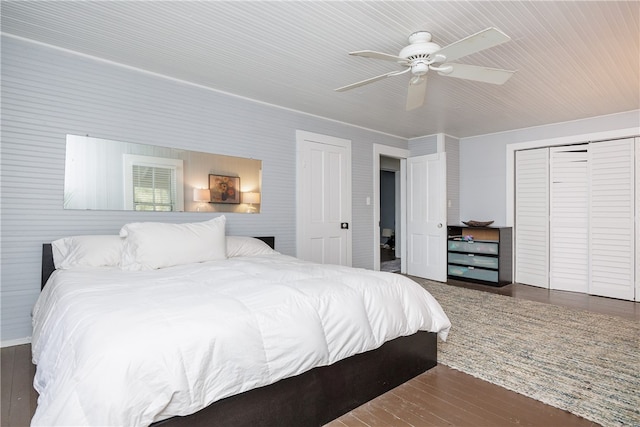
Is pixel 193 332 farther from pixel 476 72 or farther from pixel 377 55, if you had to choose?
pixel 476 72

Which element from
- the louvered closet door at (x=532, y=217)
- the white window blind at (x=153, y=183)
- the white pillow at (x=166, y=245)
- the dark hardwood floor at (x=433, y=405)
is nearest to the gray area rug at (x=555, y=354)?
the dark hardwood floor at (x=433, y=405)

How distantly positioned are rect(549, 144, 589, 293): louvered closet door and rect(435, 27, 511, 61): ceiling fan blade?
371 cm

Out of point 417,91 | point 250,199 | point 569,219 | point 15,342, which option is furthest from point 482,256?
point 15,342

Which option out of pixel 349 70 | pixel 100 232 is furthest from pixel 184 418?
pixel 349 70

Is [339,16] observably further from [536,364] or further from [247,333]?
[536,364]

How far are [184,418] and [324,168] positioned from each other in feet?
11.9

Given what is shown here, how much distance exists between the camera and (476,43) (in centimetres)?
202

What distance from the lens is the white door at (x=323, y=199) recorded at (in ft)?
14.2

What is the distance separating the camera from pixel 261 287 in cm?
179

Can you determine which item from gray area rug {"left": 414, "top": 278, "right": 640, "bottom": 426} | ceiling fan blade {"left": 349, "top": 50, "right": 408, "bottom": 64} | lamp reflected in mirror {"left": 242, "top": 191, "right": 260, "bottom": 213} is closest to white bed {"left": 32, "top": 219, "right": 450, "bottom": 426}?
gray area rug {"left": 414, "top": 278, "right": 640, "bottom": 426}

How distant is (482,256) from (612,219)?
165cm

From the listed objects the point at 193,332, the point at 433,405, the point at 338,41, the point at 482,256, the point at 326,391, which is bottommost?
the point at 433,405

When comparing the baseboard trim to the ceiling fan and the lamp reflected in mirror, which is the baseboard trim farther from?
the ceiling fan

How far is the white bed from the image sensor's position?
1.12 m
